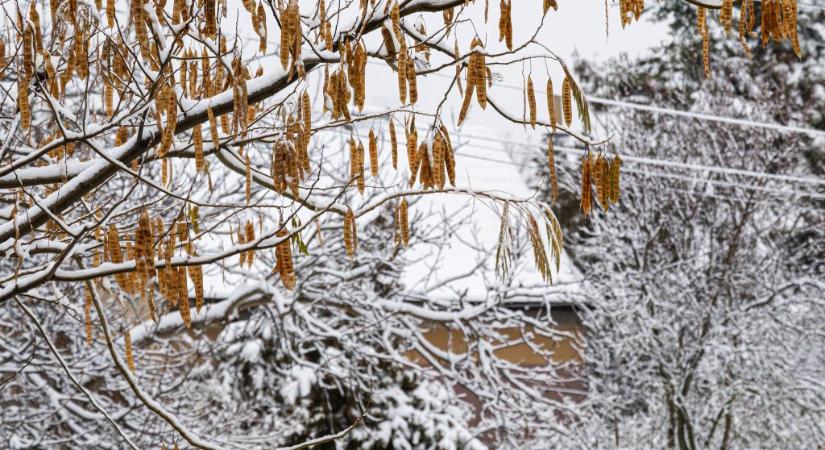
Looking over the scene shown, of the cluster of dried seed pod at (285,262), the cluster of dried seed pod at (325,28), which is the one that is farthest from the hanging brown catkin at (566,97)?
the cluster of dried seed pod at (285,262)

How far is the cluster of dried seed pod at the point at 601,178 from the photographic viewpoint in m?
3.12

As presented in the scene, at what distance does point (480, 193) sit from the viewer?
3299mm

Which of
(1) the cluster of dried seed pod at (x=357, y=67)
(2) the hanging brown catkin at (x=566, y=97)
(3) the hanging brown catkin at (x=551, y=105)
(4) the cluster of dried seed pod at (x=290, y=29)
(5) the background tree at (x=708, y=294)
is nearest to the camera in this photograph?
(4) the cluster of dried seed pod at (x=290, y=29)

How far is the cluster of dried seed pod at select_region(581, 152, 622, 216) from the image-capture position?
Answer: 312cm

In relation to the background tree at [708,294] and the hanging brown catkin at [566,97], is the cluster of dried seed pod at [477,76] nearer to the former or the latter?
the hanging brown catkin at [566,97]

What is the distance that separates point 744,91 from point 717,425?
6.78 metres

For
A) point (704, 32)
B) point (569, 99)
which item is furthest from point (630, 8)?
point (569, 99)

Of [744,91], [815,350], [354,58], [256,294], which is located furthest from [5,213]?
[744,91]

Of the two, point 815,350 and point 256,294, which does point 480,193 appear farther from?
point 815,350

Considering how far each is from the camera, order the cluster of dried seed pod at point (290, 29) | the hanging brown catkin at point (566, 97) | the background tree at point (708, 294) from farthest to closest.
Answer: the background tree at point (708, 294) < the hanging brown catkin at point (566, 97) < the cluster of dried seed pod at point (290, 29)

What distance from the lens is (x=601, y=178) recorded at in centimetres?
314

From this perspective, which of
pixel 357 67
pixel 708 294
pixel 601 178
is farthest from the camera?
pixel 708 294

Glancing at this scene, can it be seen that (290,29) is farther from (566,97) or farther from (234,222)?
(234,222)

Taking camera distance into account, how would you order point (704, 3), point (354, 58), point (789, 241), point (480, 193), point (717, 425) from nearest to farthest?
1. point (354, 58)
2. point (704, 3)
3. point (480, 193)
4. point (717, 425)
5. point (789, 241)
